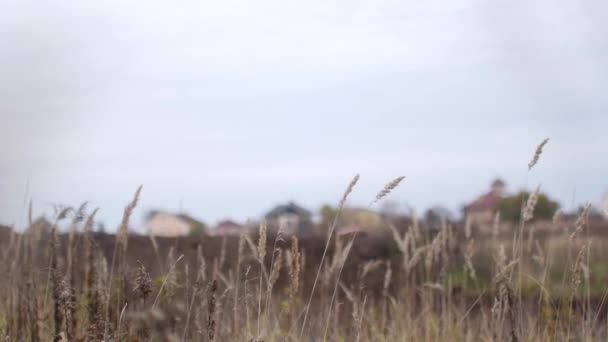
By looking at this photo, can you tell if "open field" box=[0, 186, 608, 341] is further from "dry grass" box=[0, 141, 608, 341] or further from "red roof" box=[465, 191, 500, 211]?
"red roof" box=[465, 191, 500, 211]

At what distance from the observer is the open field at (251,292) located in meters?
3.10

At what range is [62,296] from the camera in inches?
114

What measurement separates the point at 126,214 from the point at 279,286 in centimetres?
610

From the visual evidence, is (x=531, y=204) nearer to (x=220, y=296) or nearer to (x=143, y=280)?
(x=220, y=296)

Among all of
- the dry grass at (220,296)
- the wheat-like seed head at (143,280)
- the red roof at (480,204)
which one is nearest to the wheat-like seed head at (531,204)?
the dry grass at (220,296)

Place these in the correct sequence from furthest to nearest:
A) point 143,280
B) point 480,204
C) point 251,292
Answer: point 480,204 → point 251,292 → point 143,280

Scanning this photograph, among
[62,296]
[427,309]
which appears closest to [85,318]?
[62,296]

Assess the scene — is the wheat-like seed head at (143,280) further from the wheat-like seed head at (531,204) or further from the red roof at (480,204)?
the red roof at (480,204)

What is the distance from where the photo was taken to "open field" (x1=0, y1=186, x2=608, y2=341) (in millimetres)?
3096

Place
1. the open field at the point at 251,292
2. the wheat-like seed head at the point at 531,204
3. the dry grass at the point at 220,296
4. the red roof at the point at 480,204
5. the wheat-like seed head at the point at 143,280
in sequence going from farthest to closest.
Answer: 1. the red roof at the point at 480,204
2. the wheat-like seed head at the point at 531,204
3. the open field at the point at 251,292
4. the dry grass at the point at 220,296
5. the wheat-like seed head at the point at 143,280

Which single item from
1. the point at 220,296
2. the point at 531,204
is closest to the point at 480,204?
the point at 531,204

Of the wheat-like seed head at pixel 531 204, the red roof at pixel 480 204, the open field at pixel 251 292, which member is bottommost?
the open field at pixel 251 292

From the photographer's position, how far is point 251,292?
412cm

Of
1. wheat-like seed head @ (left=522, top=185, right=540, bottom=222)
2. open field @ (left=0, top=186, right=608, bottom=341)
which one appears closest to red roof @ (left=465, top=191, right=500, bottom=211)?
open field @ (left=0, top=186, right=608, bottom=341)
